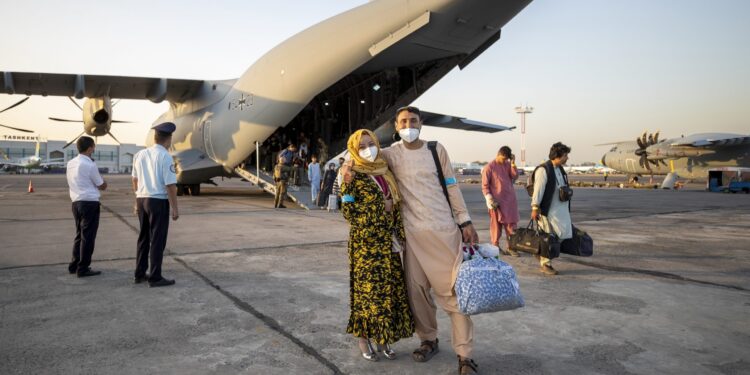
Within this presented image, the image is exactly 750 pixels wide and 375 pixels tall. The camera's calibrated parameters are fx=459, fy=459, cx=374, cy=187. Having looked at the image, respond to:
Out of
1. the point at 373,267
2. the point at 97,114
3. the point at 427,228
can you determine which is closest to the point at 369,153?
the point at 427,228

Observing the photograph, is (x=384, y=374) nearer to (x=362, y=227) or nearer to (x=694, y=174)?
(x=362, y=227)

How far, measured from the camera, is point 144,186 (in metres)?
4.64

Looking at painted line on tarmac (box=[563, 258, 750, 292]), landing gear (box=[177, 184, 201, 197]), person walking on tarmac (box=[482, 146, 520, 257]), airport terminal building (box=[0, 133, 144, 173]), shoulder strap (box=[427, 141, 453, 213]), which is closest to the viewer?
shoulder strap (box=[427, 141, 453, 213])

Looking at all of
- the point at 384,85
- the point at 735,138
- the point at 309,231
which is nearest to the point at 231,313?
the point at 309,231

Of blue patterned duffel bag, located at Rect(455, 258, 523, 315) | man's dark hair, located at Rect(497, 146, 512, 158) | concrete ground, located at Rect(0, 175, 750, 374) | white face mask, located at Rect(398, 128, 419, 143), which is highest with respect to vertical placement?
man's dark hair, located at Rect(497, 146, 512, 158)

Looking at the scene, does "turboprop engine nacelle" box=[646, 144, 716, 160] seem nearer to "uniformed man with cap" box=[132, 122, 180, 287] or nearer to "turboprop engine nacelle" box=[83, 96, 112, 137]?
"turboprop engine nacelle" box=[83, 96, 112, 137]

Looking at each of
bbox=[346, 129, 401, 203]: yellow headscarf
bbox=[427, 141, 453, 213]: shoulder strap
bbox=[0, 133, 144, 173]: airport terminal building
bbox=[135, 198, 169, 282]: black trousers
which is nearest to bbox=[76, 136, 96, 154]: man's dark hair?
bbox=[135, 198, 169, 282]: black trousers

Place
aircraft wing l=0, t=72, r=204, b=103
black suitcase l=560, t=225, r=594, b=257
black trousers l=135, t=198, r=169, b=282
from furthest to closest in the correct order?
aircraft wing l=0, t=72, r=204, b=103 → black suitcase l=560, t=225, r=594, b=257 → black trousers l=135, t=198, r=169, b=282

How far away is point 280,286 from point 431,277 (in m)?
2.14

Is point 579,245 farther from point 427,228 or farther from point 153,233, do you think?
point 153,233

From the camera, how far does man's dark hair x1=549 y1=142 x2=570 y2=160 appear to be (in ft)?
17.7

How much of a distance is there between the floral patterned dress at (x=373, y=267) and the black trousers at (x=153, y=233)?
2.59m

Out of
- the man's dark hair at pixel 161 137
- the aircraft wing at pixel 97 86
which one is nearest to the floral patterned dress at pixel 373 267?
the man's dark hair at pixel 161 137

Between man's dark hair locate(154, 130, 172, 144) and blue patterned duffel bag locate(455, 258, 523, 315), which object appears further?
man's dark hair locate(154, 130, 172, 144)
